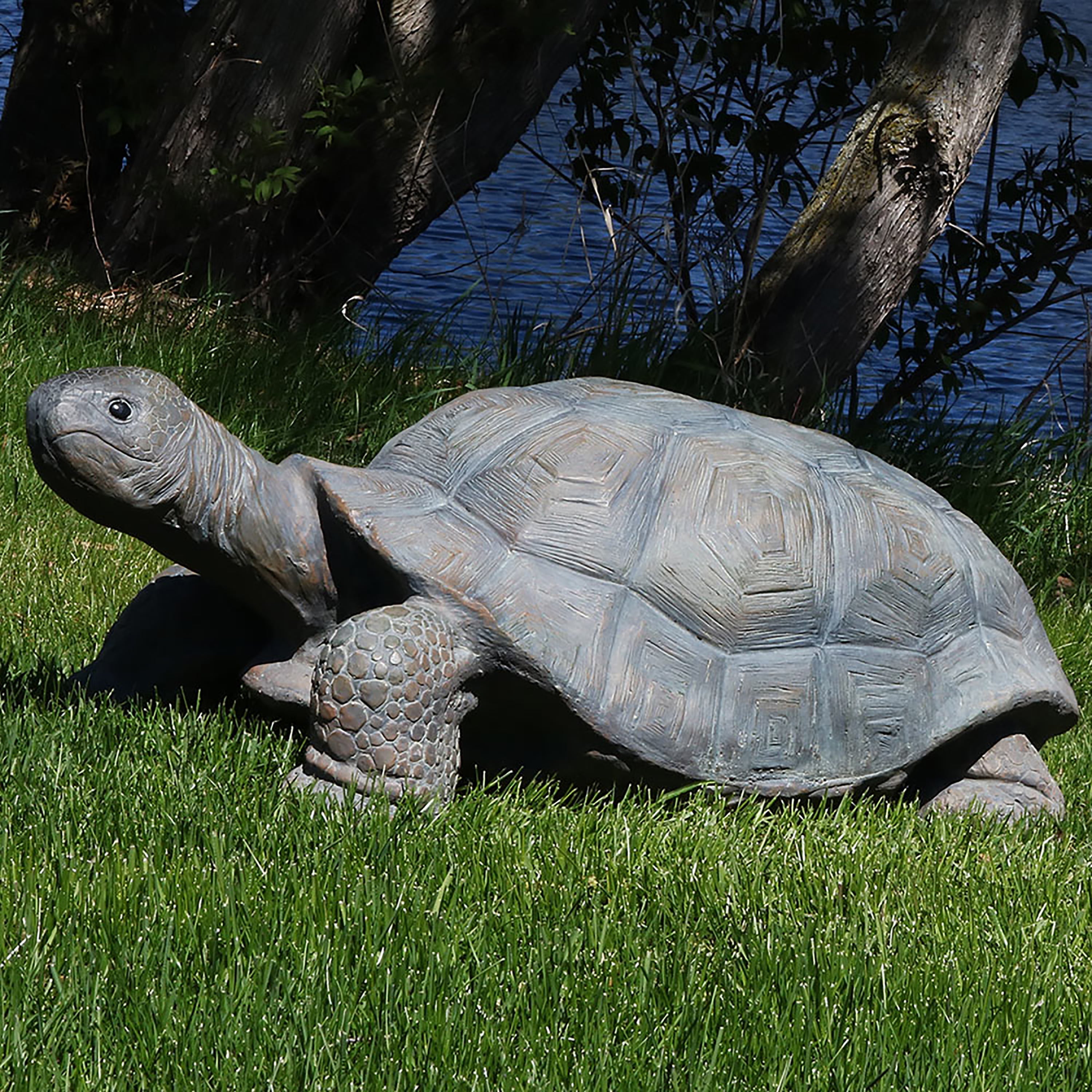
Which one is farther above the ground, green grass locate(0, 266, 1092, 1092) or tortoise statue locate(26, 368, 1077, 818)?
tortoise statue locate(26, 368, 1077, 818)

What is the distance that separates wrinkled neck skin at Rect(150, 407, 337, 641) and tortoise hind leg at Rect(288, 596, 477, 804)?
25 centimetres

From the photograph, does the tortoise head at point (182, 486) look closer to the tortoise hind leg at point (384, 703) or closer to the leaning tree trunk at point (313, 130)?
the tortoise hind leg at point (384, 703)

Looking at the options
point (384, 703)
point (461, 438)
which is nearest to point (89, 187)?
point (461, 438)

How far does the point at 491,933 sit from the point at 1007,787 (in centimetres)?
182

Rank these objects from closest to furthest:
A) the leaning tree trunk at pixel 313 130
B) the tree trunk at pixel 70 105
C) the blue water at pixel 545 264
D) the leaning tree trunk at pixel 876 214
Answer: the leaning tree trunk at pixel 876 214 → the leaning tree trunk at pixel 313 130 → the tree trunk at pixel 70 105 → the blue water at pixel 545 264

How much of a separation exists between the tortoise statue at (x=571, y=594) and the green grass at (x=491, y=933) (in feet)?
0.58

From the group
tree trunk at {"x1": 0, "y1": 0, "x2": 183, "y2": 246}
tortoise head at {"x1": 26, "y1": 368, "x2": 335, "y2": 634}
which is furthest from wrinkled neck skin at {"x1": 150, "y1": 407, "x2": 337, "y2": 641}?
tree trunk at {"x1": 0, "y1": 0, "x2": 183, "y2": 246}

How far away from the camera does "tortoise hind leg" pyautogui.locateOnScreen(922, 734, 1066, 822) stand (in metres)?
4.15

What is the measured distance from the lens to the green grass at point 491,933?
8.40ft

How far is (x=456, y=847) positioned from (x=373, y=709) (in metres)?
0.38

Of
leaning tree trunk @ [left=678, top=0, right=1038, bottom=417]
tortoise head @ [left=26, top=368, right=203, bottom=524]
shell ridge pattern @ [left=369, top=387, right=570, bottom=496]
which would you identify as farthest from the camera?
leaning tree trunk @ [left=678, top=0, right=1038, bottom=417]

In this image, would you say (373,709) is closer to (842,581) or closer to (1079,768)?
(842,581)

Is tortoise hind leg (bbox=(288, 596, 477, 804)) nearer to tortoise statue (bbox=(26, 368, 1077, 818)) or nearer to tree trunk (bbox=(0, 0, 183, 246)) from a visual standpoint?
tortoise statue (bbox=(26, 368, 1077, 818))

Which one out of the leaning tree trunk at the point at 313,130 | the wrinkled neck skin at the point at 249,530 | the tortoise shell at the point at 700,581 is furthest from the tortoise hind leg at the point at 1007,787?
the leaning tree trunk at the point at 313,130
